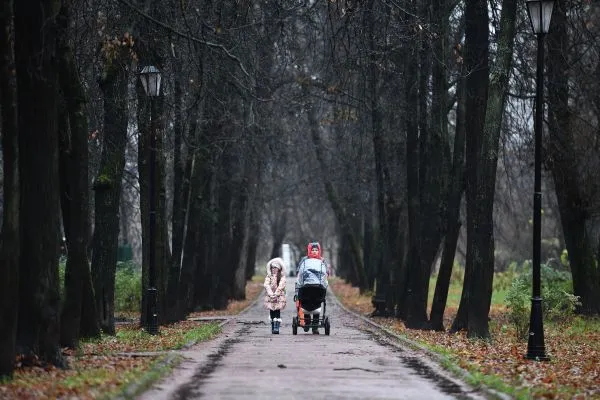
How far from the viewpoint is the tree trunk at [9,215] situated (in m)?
12.6

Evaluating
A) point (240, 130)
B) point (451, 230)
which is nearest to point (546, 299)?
point (451, 230)

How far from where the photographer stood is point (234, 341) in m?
22.0

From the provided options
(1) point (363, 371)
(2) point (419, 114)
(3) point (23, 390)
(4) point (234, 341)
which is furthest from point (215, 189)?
(3) point (23, 390)

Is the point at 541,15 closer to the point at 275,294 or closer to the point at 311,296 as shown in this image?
the point at 311,296

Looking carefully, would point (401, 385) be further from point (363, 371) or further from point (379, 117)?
point (379, 117)

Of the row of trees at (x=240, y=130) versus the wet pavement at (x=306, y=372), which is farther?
the row of trees at (x=240, y=130)

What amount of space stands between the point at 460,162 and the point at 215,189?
13.1 m

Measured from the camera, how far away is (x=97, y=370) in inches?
555

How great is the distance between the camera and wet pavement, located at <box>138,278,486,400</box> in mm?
12492

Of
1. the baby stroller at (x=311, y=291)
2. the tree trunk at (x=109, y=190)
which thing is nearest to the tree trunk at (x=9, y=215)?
the tree trunk at (x=109, y=190)

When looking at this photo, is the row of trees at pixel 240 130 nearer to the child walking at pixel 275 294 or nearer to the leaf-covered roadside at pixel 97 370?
the leaf-covered roadside at pixel 97 370

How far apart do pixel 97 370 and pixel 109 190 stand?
8377 mm

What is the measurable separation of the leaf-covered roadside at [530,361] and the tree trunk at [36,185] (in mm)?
5330

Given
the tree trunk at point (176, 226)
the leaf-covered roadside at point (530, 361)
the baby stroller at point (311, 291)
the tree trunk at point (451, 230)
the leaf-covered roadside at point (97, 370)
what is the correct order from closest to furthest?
the leaf-covered roadside at point (97, 370) → the leaf-covered roadside at point (530, 361) → the baby stroller at point (311, 291) → the tree trunk at point (451, 230) → the tree trunk at point (176, 226)
